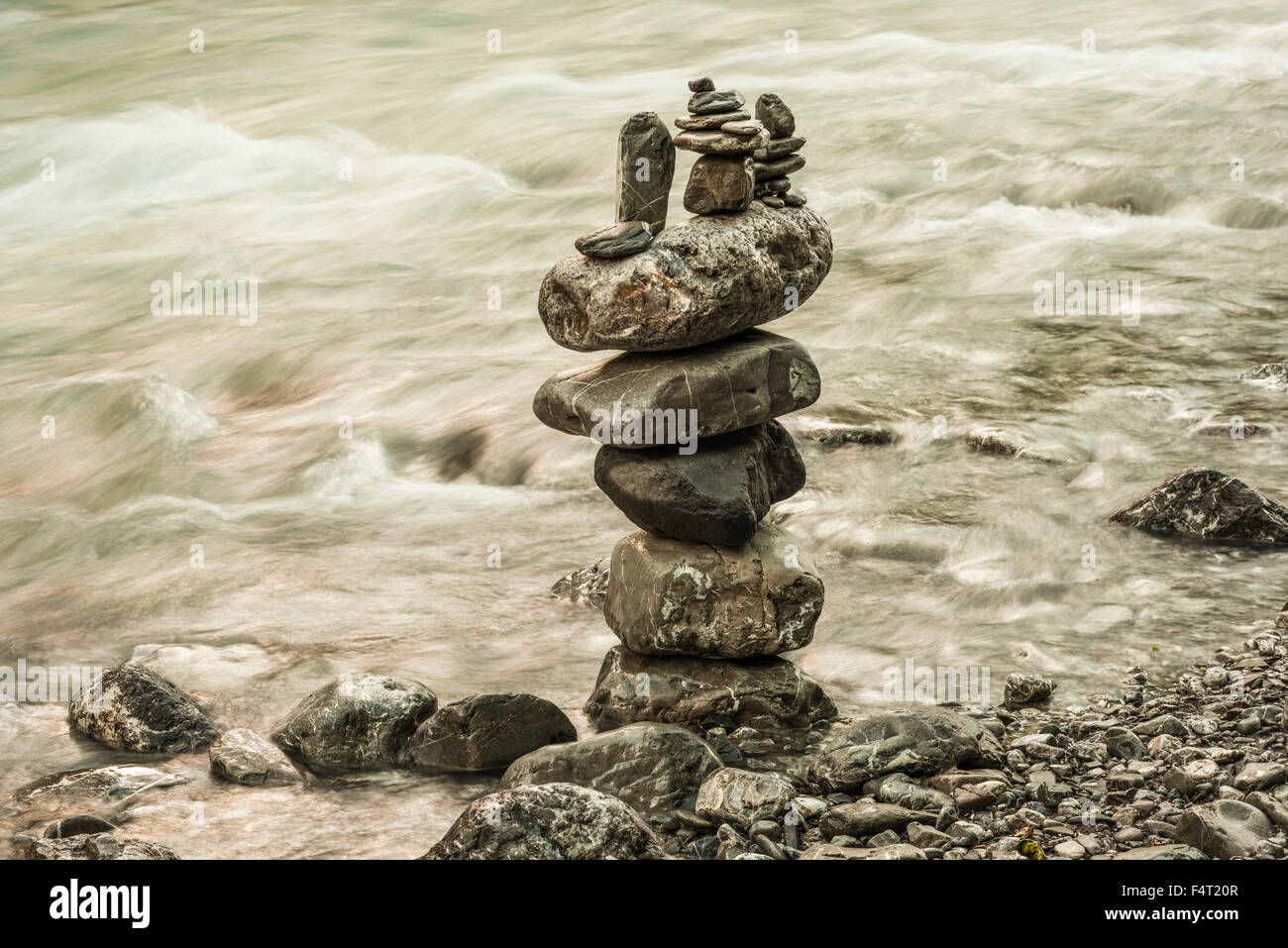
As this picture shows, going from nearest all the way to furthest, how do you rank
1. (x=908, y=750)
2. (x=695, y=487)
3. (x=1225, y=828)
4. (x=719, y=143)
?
(x=1225, y=828)
(x=908, y=750)
(x=719, y=143)
(x=695, y=487)

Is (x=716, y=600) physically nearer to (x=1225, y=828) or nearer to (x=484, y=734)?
(x=484, y=734)

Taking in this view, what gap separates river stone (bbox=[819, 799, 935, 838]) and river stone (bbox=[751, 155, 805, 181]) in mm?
3188

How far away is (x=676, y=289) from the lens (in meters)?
6.86

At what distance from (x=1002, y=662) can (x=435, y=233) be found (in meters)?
12.0

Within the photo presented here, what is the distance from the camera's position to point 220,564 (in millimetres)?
10570

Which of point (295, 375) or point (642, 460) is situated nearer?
point (642, 460)

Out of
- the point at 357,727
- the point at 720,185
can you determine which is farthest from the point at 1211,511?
the point at 357,727

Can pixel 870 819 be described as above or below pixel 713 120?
below

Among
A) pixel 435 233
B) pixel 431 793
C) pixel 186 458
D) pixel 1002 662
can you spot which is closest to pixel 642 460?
pixel 431 793

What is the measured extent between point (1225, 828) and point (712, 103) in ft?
12.7

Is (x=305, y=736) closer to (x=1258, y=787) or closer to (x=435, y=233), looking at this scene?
(x=1258, y=787)

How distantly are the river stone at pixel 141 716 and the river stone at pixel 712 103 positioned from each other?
3.96 meters

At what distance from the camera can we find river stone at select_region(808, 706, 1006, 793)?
6.50 metres

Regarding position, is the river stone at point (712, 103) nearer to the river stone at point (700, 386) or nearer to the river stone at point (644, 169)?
the river stone at point (644, 169)
